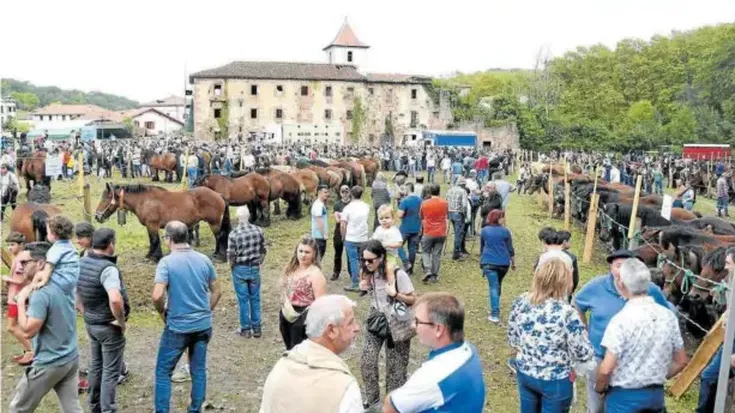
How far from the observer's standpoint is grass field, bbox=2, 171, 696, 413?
6082mm

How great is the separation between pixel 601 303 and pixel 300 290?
96.2 inches

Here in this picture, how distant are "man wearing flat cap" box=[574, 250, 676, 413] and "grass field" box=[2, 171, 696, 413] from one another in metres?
1.68

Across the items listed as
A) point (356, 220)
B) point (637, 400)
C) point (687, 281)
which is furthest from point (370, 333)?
point (687, 281)

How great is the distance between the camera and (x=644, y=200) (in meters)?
15.4

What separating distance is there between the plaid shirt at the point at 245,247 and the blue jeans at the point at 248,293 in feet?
0.32

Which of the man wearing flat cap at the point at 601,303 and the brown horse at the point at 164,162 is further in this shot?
the brown horse at the point at 164,162

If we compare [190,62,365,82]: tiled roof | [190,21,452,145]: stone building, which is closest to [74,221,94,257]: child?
[190,21,452,145]: stone building

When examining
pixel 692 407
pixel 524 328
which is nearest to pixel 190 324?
pixel 524 328

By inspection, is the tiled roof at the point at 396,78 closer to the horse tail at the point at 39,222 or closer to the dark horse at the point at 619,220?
the dark horse at the point at 619,220

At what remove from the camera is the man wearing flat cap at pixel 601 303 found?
4.35 metres

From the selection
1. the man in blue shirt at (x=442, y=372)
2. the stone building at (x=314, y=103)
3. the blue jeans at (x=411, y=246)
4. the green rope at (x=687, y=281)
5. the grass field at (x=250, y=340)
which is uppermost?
the stone building at (x=314, y=103)

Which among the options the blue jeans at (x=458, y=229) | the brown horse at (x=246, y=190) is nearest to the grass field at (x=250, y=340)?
the blue jeans at (x=458, y=229)

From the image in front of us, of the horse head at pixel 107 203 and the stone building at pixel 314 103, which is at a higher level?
the stone building at pixel 314 103

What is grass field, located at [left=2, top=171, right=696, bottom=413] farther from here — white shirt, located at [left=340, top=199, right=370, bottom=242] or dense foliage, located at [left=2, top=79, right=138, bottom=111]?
dense foliage, located at [left=2, top=79, right=138, bottom=111]
